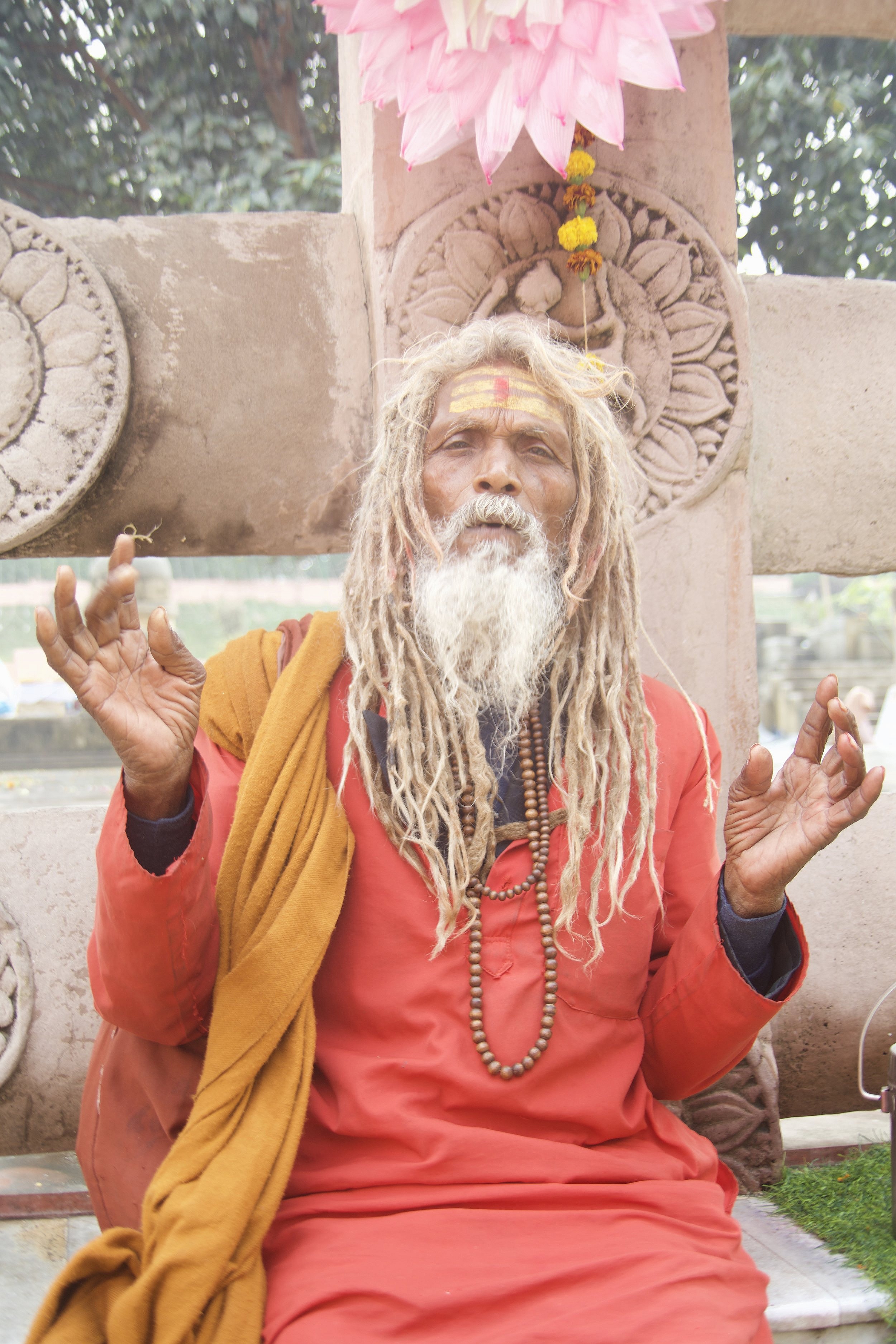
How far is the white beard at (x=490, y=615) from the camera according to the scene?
1.90m

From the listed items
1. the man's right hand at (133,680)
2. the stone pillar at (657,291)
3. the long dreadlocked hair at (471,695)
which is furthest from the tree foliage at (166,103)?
the man's right hand at (133,680)

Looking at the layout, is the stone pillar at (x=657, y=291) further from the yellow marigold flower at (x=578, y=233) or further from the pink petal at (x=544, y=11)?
the pink petal at (x=544, y=11)

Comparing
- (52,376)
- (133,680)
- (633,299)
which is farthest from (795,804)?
(52,376)

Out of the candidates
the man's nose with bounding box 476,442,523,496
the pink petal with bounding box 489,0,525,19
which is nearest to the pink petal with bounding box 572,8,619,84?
the pink petal with bounding box 489,0,525,19

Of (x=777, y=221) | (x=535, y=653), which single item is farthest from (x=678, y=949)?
(x=777, y=221)

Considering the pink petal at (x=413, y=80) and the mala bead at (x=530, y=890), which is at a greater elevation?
the pink petal at (x=413, y=80)

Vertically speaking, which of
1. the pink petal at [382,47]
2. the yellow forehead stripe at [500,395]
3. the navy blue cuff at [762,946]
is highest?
the pink petal at [382,47]

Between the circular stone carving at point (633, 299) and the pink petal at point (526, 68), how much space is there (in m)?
0.31

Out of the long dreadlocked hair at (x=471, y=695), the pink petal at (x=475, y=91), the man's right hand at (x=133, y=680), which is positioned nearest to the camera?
the man's right hand at (x=133, y=680)

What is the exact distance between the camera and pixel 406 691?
6.31ft

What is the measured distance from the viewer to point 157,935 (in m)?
1.54

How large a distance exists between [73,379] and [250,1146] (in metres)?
1.63

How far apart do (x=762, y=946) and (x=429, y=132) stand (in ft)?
5.65

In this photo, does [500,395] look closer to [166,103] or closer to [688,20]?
[688,20]
